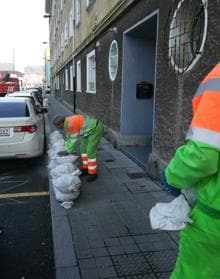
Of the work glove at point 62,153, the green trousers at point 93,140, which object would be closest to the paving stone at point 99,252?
the green trousers at point 93,140

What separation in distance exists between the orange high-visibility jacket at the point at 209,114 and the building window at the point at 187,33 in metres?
3.48

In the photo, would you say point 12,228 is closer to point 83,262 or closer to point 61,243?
point 61,243

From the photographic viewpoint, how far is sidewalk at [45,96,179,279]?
376cm

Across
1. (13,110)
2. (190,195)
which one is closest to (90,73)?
(13,110)

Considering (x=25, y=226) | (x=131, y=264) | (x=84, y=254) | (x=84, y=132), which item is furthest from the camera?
(x=84, y=132)

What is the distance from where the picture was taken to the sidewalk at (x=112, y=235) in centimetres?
376

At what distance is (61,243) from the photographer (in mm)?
4293

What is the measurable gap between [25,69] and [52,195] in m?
112

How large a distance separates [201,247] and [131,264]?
1.82 m

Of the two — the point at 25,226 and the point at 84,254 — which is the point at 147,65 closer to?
the point at 25,226

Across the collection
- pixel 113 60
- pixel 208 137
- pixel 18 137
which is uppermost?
pixel 113 60

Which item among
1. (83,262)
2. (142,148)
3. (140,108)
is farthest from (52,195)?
(140,108)

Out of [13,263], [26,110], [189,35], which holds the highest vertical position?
[189,35]

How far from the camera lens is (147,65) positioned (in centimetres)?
970
